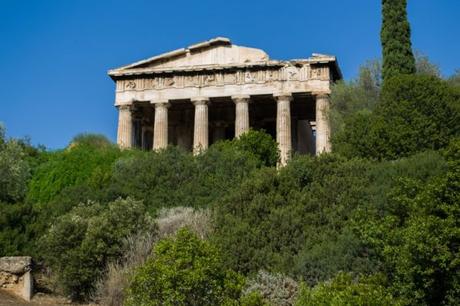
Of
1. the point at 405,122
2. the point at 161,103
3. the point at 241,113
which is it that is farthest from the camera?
the point at 161,103

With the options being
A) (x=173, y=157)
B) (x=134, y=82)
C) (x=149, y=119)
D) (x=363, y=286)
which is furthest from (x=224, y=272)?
(x=149, y=119)

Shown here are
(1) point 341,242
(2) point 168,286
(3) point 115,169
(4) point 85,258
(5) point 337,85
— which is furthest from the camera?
(5) point 337,85

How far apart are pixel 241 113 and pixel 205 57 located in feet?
12.0

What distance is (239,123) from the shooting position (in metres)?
36.0

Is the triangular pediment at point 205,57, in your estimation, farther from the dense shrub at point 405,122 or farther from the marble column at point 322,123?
the dense shrub at point 405,122

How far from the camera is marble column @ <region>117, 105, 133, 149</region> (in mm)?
37119

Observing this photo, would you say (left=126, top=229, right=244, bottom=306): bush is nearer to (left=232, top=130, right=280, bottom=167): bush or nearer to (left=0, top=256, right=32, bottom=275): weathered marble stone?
(left=0, top=256, right=32, bottom=275): weathered marble stone

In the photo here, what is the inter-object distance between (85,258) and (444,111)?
13444 millimetres

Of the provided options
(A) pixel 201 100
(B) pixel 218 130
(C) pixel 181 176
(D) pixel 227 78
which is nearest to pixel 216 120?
(B) pixel 218 130

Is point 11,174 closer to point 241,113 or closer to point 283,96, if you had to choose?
point 241,113

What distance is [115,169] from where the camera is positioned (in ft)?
90.8

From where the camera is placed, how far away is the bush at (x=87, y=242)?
711 inches

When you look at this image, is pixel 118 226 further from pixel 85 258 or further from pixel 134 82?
pixel 134 82

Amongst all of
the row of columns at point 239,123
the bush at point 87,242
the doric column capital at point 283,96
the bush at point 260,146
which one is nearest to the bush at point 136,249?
the bush at point 87,242
